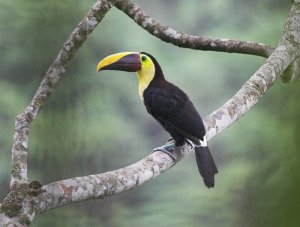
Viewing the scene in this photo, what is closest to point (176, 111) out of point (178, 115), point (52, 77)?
point (178, 115)

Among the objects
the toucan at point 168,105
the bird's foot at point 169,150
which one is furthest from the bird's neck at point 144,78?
the bird's foot at point 169,150

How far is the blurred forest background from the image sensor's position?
1.14m

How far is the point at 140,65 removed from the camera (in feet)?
4.06

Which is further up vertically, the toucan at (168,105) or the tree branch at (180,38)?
the tree branch at (180,38)

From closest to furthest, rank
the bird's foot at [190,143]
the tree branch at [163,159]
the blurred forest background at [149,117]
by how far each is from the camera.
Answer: the tree branch at [163,159] < the blurred forest background at [149,117] < the bird's foot at [190,143]

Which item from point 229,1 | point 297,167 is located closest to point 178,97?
point 229,1

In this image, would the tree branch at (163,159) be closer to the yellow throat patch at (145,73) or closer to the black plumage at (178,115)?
the black plumage at (178,115)

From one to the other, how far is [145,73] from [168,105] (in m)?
0.08

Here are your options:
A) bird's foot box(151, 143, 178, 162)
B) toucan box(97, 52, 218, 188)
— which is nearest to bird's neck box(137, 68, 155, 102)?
toucan box(97, 52, 218, 188)

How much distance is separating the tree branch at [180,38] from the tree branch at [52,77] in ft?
0.19

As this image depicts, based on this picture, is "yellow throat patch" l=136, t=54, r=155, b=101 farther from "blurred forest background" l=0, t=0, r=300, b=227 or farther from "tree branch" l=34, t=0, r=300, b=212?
"tree branch" l=34, t=0, r=300, b=212

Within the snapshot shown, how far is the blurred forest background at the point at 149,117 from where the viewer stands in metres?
1.14

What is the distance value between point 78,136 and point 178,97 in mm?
220

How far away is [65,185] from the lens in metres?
0.98
